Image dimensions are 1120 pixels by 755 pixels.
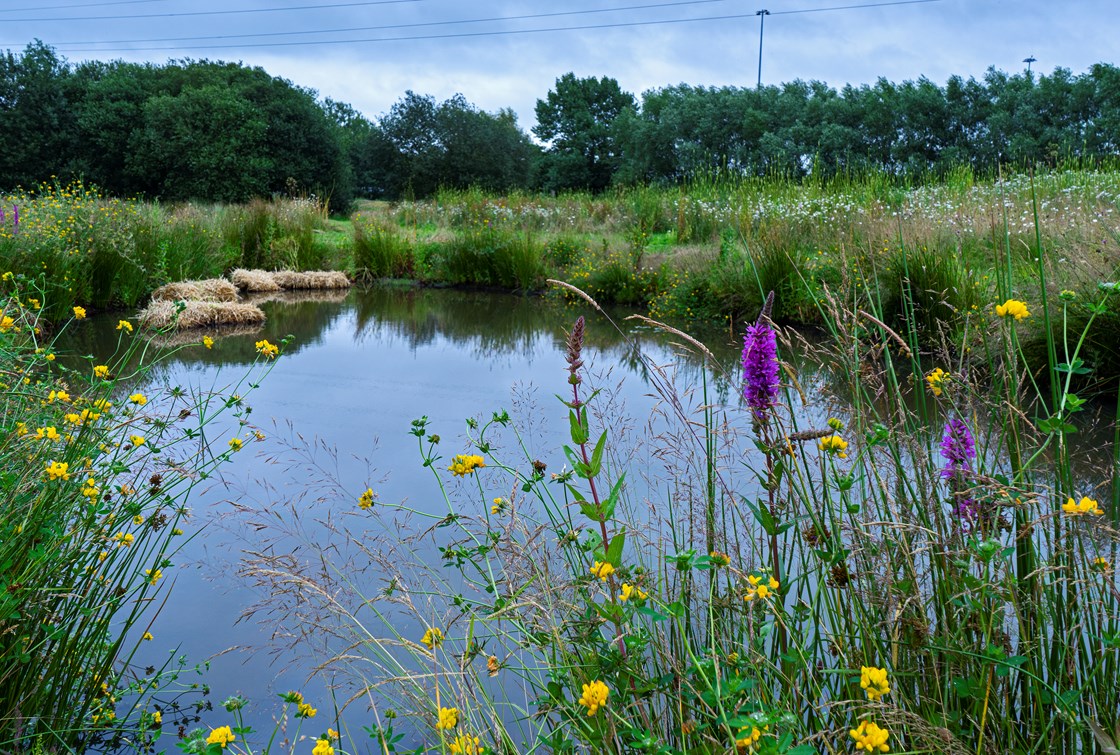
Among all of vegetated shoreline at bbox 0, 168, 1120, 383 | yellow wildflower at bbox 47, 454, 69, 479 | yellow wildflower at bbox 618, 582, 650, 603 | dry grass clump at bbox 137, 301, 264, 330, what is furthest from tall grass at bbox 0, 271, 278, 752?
dry grass clump at bbox 137, 301, 264, 330

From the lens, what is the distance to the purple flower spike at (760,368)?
4.68 feet

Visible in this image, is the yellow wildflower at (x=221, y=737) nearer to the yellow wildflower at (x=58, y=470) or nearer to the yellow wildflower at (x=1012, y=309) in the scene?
the yellow wildflower at (x=58, y=470)

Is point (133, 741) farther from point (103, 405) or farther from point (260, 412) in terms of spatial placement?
point (260, 412)

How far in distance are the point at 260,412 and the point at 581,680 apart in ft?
11.1

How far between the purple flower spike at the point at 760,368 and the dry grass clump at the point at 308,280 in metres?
9.61

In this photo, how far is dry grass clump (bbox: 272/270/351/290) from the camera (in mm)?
10344

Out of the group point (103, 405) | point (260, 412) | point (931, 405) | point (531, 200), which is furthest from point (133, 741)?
point (531, 200)

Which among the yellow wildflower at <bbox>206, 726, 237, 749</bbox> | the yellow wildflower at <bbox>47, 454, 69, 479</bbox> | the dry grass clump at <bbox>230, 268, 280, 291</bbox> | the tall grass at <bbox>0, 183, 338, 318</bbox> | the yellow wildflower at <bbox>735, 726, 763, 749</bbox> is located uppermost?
the tall grass at <bbox>0, 183, 338, 318</bbox>

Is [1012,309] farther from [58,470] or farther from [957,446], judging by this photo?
[58,470]

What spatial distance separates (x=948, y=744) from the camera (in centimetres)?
115

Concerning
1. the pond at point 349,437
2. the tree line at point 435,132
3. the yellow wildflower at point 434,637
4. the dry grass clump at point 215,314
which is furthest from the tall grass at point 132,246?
the tree line at point 435,132

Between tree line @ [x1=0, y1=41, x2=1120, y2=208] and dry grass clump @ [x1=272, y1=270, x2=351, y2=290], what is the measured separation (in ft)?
26.6

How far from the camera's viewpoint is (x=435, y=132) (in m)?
22.9

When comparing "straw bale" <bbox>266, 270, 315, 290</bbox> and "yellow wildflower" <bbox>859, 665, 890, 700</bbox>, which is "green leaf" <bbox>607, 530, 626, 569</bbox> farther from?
"straw bale" <bbox>266, 270, 315, 290</bbox>
